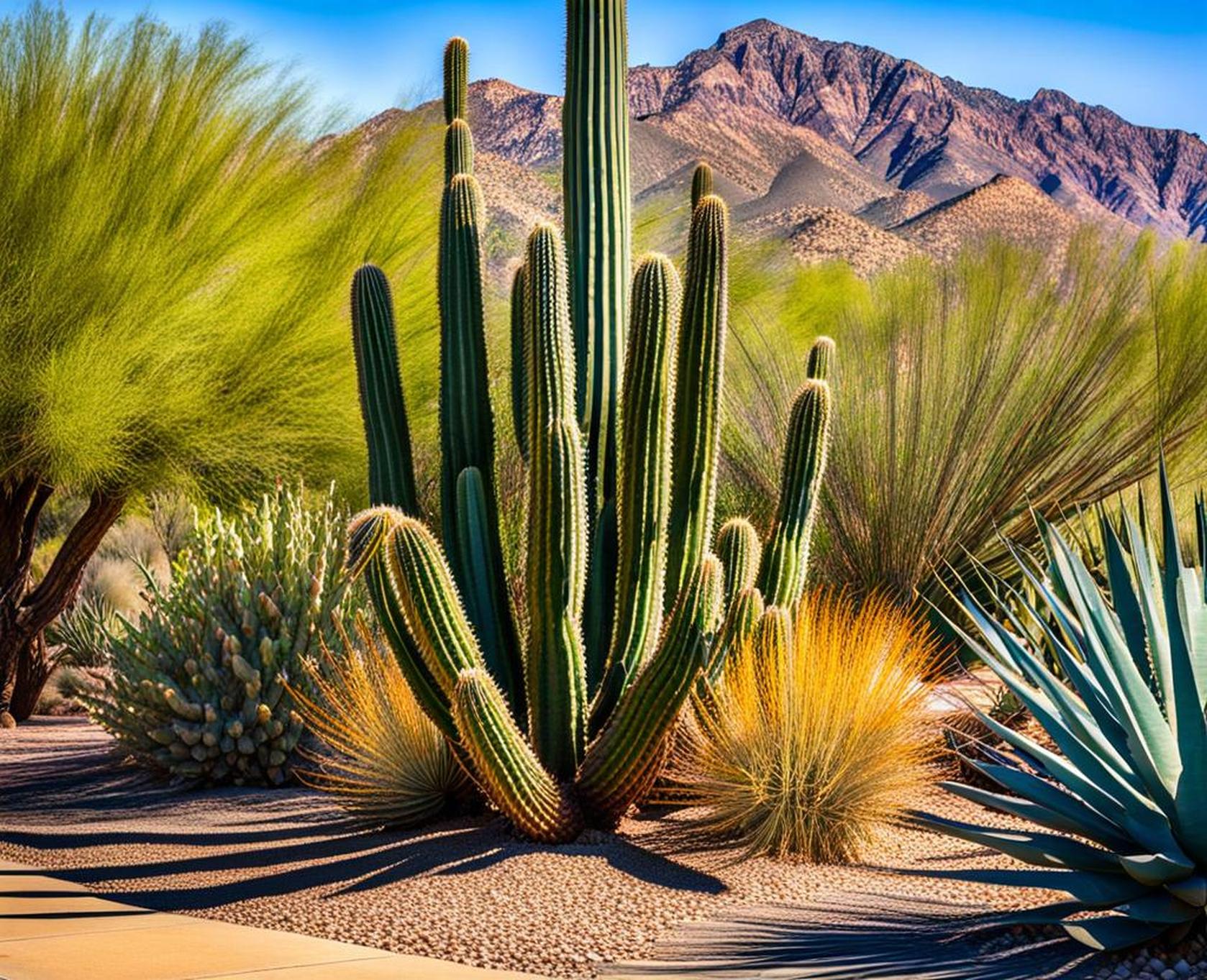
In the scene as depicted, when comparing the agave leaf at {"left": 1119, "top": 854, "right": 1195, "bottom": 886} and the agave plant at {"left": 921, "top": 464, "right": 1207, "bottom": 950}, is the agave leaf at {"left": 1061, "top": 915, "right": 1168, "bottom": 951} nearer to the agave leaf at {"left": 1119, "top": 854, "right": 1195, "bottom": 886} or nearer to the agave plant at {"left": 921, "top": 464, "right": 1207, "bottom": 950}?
the agave plant at {"left": 921, "top": 464, "right": 1207, "bottom": 950}

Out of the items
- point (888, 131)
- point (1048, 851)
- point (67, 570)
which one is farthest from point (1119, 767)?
point (888, 131)

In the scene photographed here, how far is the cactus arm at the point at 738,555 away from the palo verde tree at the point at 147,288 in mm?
5383

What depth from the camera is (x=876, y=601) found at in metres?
11.0

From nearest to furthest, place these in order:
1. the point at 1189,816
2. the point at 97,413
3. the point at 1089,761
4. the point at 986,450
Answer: the point at 1189,816
the point at 1089,761
the point at 97,413
the point at 986,450

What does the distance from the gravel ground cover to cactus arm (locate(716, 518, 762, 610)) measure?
3.83 feet

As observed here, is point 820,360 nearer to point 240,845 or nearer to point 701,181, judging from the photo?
point 701,181

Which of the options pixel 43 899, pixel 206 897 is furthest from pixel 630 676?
pixel 43 899

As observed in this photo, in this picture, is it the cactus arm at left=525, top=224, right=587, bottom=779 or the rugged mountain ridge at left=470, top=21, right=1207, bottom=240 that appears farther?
the rugged mountain ridge at left=470, top=21, right=1207, bottom=240

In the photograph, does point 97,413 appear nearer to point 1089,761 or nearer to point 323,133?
point 323,133

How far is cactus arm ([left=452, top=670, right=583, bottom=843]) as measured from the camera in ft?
19.2

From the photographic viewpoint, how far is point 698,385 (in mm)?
6711

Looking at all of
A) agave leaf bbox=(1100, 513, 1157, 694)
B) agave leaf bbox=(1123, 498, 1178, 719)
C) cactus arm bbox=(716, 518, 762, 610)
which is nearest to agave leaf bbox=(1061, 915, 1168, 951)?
agave leaf bbox=(1123, 498, 1178, 719)

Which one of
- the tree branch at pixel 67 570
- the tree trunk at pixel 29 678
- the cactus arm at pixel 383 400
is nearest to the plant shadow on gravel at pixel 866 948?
the cactus arm at pixel 383 400

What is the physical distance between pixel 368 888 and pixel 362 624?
214 cm
